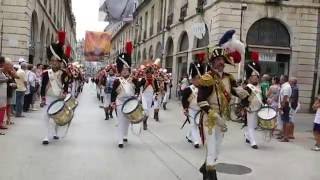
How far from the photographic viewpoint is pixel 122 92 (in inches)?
443

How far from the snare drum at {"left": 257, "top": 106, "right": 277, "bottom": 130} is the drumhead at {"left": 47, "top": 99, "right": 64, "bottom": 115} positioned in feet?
14.6

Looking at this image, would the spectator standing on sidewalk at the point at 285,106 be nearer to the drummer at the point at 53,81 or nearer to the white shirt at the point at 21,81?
the drummer at the point at 53,81

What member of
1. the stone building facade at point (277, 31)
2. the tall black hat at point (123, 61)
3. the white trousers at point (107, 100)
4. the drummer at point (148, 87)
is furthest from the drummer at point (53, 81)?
the stone building facade at point (277, 31)

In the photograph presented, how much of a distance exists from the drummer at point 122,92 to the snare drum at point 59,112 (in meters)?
1.08

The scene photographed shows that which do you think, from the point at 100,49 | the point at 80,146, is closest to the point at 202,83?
the point at 80,146

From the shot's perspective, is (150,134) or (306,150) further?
(150,134)

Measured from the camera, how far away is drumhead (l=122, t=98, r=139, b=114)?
1069 cm

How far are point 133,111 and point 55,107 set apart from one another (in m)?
1.59

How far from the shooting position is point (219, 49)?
7.29 meters

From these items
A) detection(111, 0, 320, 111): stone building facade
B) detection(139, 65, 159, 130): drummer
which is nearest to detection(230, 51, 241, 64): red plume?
detection(139, 65, 159, 130): drummer

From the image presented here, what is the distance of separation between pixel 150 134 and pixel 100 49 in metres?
64.1

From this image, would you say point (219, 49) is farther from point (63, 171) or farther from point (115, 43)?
point (115, 43)

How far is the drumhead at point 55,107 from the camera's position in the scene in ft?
34.7

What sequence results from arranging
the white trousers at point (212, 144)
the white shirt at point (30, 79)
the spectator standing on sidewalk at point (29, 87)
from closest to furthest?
the white trousers at point (212, 144) < the white shirt at point (30, 79) < the spectator standing on sidewalk at point (29, 87)
